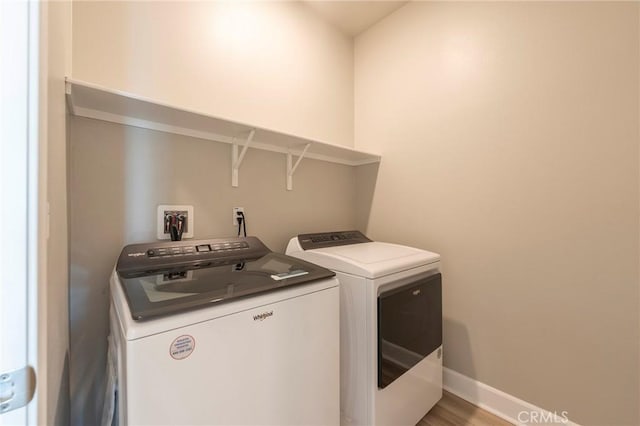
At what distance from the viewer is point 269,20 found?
1.79 metres

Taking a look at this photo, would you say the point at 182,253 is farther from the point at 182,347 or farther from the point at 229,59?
the point at 229,59

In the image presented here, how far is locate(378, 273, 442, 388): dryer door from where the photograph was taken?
1.20 meters

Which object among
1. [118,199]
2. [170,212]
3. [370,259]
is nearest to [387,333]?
[370,259]

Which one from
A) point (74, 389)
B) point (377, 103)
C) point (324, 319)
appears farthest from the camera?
point (377, 103)

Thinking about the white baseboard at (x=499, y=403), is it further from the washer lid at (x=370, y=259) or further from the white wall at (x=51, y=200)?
the white wall at (x=51, y=200)

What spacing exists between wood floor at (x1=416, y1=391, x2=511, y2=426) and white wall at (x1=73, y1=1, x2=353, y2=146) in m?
1.91

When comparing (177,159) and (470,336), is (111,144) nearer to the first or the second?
(177,159)

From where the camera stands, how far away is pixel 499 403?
1.50 m

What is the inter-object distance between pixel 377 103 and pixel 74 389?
2416 mm

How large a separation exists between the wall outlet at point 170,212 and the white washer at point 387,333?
1.97 ft

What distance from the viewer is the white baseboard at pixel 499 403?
1363 millimetres

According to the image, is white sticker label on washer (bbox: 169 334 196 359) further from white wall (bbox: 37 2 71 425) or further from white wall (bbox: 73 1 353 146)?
white wall (bbox: 73 1 353 146)

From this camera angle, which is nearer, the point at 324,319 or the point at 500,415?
the point at 324,319

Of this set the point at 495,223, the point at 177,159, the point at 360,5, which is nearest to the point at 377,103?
the point at 360,5
